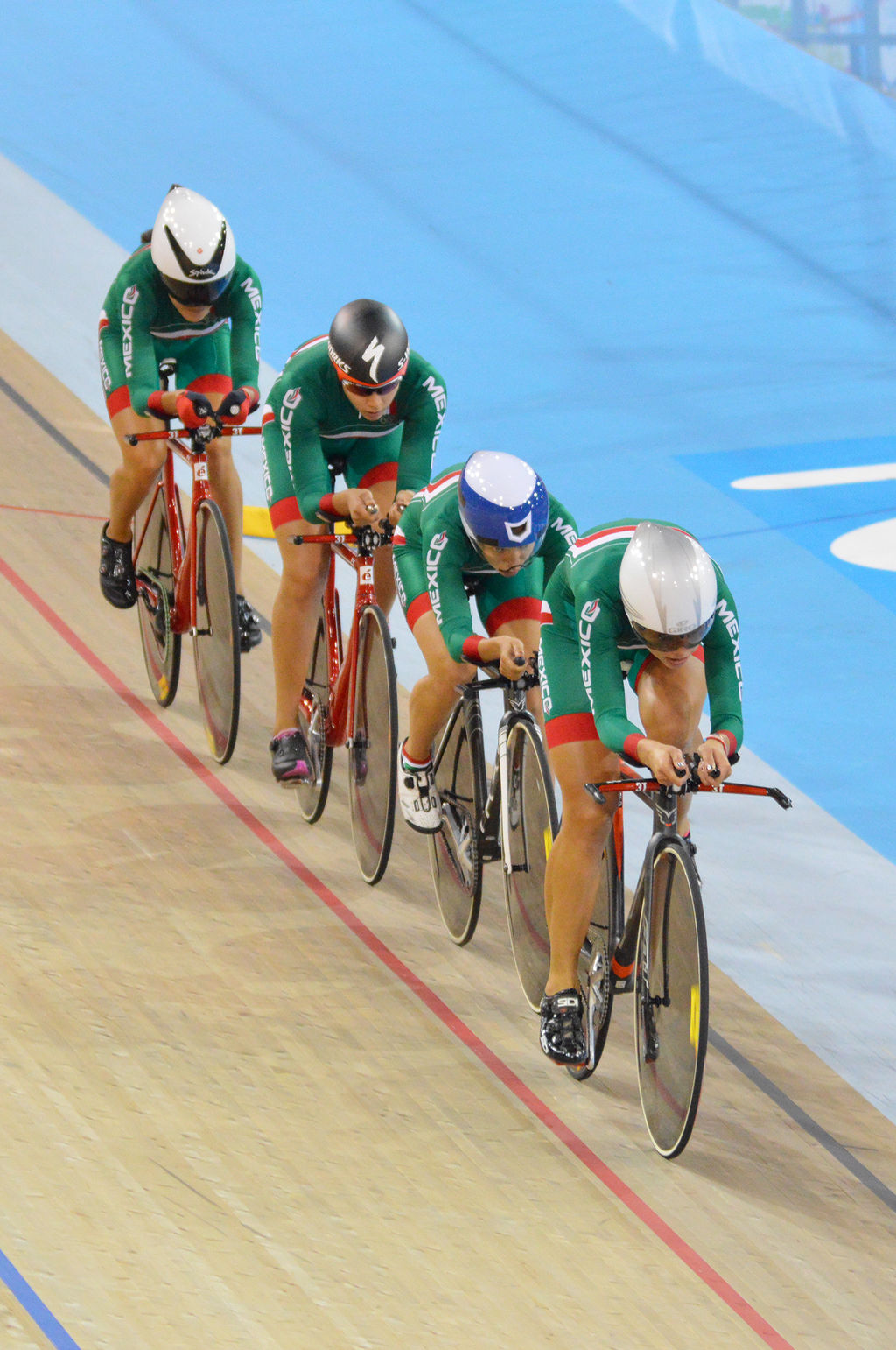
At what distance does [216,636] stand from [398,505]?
891mm

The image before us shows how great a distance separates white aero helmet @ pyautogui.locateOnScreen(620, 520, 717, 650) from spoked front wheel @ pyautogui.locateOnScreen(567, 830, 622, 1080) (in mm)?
510

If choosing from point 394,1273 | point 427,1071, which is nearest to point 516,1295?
point 394,1273

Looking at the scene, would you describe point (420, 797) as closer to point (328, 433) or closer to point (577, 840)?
point (577, 840)

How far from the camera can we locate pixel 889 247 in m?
9.02

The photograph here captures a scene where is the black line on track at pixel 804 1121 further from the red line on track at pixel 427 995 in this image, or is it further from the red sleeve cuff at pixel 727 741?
the red sleeve cuff at pixel 727 741

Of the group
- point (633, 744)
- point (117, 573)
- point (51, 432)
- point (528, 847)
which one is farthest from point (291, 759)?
point (51, 432)

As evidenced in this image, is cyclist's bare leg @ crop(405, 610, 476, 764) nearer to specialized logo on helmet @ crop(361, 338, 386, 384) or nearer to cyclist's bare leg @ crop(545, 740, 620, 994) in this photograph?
cyclist's bare leg @ crop(545, 740, 620, 994)

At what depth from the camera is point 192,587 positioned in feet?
15.4

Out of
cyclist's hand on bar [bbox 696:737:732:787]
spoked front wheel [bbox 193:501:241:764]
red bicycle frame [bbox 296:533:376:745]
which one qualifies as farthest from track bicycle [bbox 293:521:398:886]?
cyclist's hand on bar [bbox 696:737:732:787]

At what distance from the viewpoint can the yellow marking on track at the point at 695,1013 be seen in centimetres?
301

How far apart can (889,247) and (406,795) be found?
240 inches

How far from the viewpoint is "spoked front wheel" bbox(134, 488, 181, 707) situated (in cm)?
496

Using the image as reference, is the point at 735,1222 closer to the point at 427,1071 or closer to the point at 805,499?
the point at 427,1071

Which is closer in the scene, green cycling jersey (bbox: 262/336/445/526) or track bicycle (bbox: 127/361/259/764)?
green cycling jersey (bbox: 262/336/445/526)
